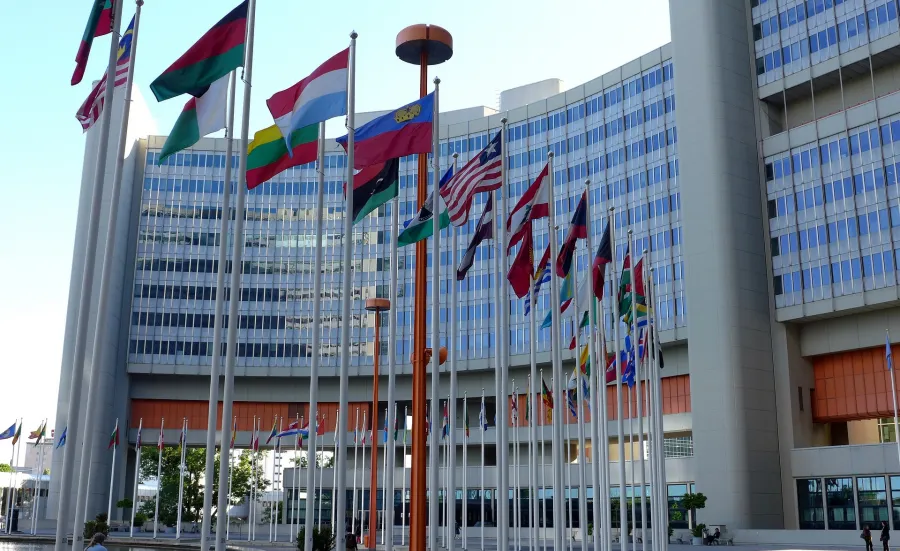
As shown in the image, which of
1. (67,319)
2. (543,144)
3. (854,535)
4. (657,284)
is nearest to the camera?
(854,535)

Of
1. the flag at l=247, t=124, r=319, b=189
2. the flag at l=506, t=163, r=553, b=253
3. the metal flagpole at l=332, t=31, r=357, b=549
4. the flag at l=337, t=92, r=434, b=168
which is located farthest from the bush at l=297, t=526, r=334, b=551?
the flag at l=247, t=124, r=319, b=189

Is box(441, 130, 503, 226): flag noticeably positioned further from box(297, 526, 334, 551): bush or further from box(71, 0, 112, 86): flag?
box(297, 526, 334, 551): bush

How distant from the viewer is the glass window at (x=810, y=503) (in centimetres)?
6212

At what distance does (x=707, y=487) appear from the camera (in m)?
63.9

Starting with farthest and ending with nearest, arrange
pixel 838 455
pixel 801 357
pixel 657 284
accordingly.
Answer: pixel 657 284 → pixel 801 357 → pixel 838 455

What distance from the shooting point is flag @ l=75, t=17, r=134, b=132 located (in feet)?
57.8

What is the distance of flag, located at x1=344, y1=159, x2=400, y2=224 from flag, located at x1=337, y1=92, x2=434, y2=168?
727mm

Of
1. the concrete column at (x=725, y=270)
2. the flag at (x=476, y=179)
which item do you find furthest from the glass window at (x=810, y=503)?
the flag at (x=476, y=179)

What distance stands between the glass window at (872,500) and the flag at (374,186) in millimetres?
50207

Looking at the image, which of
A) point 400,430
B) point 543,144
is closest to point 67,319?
point 400,430

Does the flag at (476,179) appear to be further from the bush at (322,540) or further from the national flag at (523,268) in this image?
the bush at (322,540)

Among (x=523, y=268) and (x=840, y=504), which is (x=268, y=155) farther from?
(x=840, y=504)

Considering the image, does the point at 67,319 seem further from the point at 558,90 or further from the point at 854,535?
the point at 854,535

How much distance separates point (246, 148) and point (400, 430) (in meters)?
83.5
